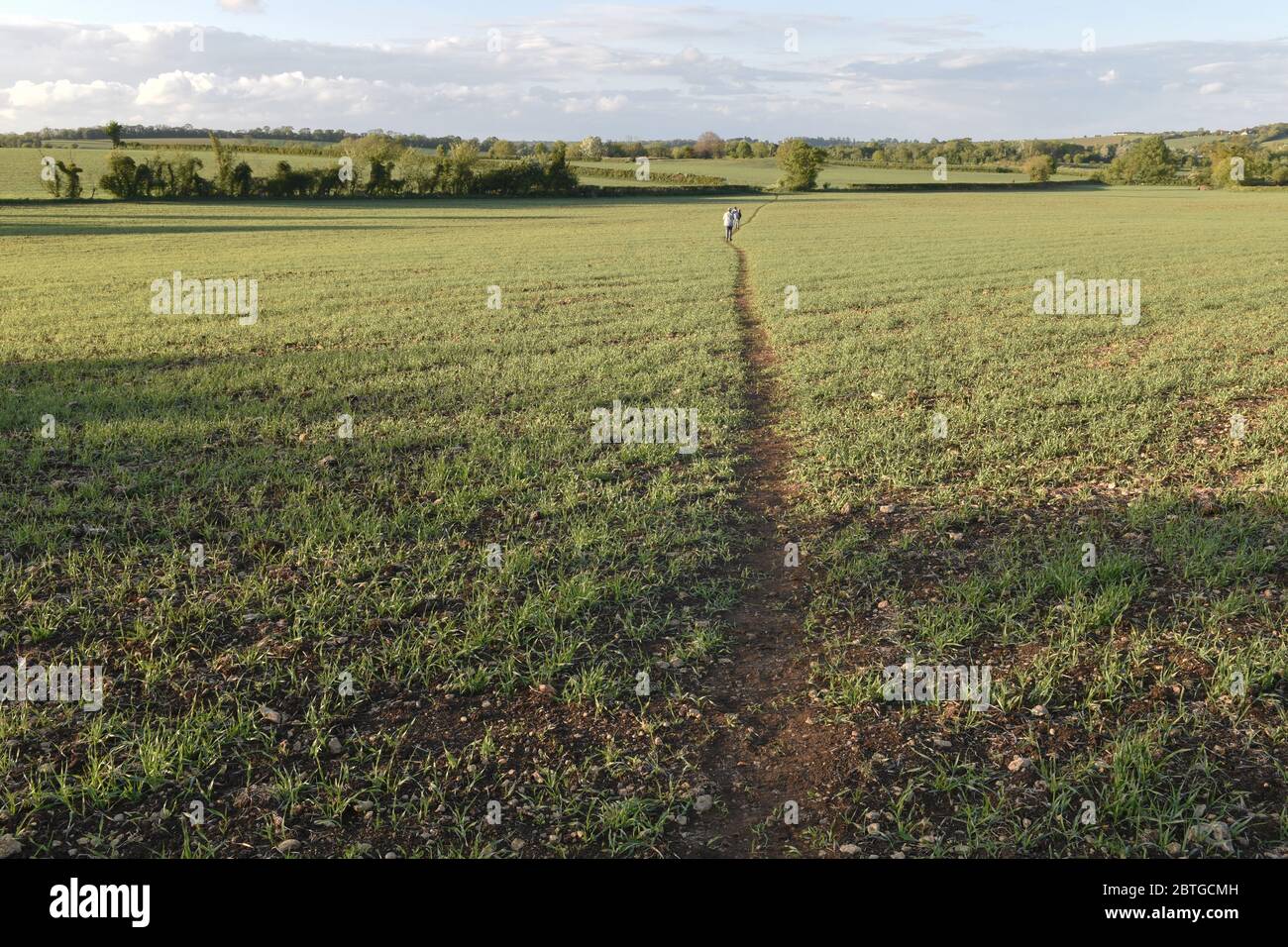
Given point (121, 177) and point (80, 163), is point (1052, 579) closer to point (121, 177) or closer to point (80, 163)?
point (121, 177)

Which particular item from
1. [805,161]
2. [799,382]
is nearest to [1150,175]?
[805,161]

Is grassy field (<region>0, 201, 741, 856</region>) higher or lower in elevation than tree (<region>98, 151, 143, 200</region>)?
lower

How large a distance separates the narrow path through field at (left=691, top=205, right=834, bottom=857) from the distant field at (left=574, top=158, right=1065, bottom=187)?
98840 millimetres

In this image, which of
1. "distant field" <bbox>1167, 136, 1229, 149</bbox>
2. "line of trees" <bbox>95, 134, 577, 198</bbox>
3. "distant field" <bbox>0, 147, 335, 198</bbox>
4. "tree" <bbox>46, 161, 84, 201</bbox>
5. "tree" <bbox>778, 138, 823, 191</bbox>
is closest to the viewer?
"tree" <bbox>46, 161, 84, 201</bbox>

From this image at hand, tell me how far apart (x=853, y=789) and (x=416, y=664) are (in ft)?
9.65

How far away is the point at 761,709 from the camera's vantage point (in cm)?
544

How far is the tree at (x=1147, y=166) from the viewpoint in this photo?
119 meters

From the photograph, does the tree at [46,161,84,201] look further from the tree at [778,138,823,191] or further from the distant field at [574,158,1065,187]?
the tree at [778,138,823,191]

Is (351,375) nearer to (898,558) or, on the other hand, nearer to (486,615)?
(486,615)

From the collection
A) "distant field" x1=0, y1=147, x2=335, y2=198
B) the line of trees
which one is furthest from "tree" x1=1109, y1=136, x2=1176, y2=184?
"distant field" x1=0, y1=147, x2=335, y2=198

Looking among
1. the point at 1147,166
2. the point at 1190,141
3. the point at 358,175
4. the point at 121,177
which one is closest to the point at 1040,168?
the point at 1147,166

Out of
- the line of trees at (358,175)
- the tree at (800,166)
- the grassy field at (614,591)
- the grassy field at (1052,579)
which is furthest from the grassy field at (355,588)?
the tree at (800,166)

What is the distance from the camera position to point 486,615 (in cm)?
636

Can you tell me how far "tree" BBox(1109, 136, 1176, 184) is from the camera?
119m
